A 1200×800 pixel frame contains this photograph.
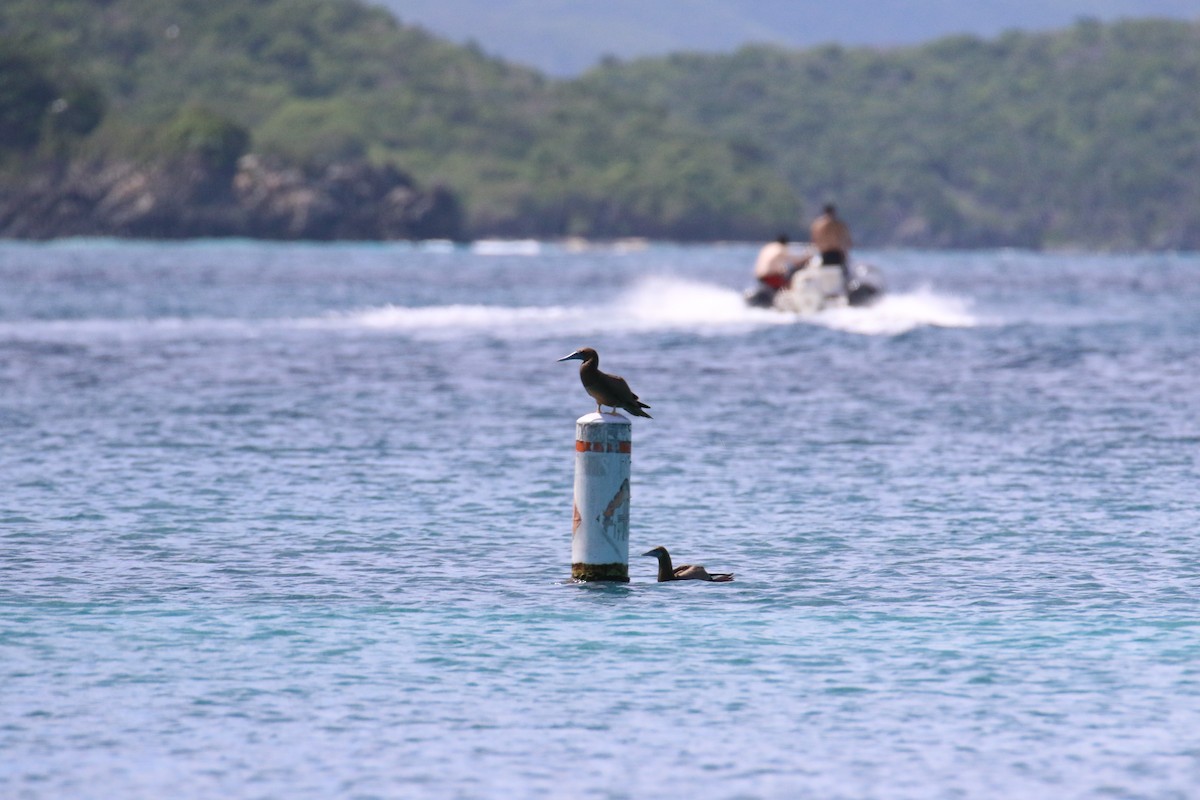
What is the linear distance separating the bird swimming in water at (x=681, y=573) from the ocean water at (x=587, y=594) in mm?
150

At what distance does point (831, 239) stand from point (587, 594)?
117 feet

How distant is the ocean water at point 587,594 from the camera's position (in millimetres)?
9836

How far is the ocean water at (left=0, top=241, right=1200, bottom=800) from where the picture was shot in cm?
984

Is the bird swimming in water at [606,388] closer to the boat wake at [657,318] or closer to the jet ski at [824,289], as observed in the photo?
the boat wake at [657,318]

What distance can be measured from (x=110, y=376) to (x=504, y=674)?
24459 millimetres

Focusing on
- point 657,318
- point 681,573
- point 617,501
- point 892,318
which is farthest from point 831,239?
point 617,501

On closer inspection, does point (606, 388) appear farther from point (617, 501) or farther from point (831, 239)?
point (831, 239)

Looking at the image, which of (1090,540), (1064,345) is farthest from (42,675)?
(1064,345)

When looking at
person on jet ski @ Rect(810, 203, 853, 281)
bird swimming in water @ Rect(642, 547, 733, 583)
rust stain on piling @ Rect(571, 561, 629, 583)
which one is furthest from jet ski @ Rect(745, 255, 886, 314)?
rust stain on piling @ Rect(571, 561, 629, 583)

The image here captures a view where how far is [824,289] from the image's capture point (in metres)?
50.8

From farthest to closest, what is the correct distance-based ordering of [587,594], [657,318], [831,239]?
[657,318] < [831,239] < [587,594]

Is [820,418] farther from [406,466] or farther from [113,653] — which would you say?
[113,653]

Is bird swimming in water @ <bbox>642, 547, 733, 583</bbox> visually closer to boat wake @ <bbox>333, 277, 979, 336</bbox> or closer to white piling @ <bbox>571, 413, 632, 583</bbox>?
white piling @ <bbox>571, 413, 632, 583</bbox>

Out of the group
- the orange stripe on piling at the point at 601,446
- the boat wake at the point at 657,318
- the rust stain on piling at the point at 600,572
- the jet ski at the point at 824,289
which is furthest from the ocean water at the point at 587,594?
the boat wake at the point at 657,318
